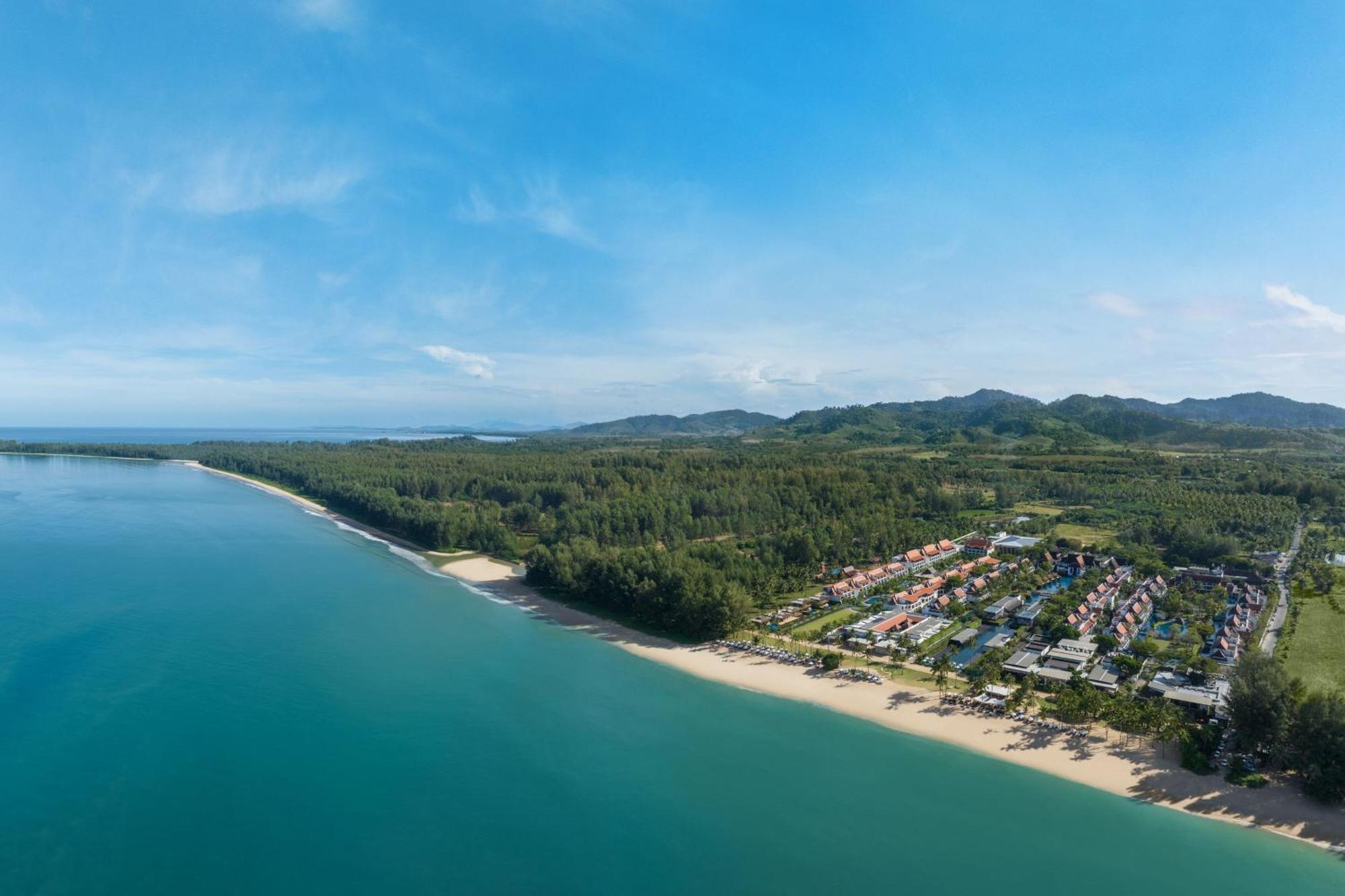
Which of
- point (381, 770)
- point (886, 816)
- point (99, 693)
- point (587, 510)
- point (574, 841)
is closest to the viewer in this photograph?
point (574, 841)

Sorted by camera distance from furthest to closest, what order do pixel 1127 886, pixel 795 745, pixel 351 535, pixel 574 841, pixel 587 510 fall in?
1. pixel 351 535
2. pixel 587 510
3. pixel 795 745
4. pixel 574 841
5. pixel 1127 886

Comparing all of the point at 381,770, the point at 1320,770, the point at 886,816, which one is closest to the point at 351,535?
the point at 381,770

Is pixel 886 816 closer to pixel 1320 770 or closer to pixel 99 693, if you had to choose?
pixel 1320 770

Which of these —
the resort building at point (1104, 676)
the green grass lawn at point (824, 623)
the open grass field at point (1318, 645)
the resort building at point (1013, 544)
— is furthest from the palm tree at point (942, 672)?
the resort building at point (1013, 544)

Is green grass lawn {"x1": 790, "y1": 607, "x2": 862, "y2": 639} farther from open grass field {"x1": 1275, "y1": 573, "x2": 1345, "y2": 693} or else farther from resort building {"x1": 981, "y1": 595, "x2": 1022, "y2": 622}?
open grass field {"x1": 1275, "y1": 573, "x2": 1345, "y2": 693}

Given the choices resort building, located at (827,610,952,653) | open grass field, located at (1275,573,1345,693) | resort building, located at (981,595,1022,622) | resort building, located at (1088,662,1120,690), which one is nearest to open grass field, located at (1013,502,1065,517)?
open grass field, located at (1275,573,1345,693)

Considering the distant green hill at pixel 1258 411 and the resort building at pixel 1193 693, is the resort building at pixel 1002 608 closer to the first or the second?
the resort building at pixel 1193 693
